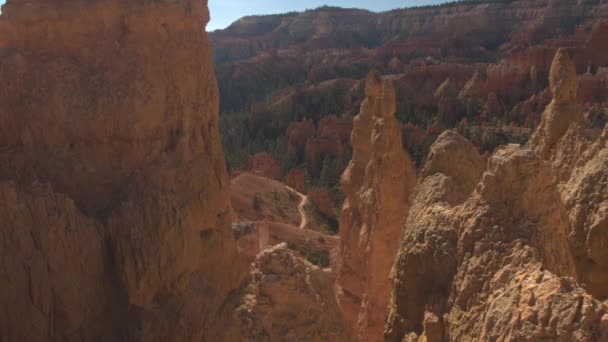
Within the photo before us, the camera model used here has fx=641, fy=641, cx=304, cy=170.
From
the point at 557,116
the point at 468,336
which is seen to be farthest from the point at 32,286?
the point at 557,116

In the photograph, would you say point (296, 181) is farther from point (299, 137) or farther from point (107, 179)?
point (107, 179)

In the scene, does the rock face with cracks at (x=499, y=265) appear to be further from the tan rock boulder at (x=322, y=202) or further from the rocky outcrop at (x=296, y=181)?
the rocky outcrop at (x=296, y=181)

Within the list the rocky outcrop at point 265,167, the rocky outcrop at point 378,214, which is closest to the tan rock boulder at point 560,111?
the rocky outcrop at point 378,214

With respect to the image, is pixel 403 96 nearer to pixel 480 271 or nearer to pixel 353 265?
pixel 353 265

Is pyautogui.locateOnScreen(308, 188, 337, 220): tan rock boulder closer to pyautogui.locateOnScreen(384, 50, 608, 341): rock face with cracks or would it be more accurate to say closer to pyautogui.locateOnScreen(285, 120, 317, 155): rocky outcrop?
pyautogui.locateOnScreen(285, 120, 317, 155): rocky outcrop

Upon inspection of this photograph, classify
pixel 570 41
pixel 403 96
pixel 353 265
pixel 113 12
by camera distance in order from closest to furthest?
pixel 113 12 → pixel 353 265 → pixel 403 96 → pixel 570 41

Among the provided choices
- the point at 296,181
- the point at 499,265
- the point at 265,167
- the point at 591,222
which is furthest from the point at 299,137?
the point at 499,265

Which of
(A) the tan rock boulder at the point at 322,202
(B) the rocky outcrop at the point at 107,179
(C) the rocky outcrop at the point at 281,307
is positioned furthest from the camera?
(A) the tan rock boulder at the point at 322,202
